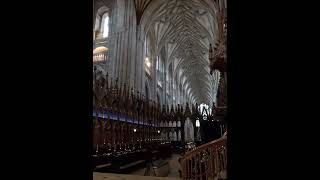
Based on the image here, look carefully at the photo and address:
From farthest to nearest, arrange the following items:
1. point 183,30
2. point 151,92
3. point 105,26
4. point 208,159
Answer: point 183,30, point 151,92, point 105,26, point 208,159

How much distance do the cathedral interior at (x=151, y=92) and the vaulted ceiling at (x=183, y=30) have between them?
0.11 meters

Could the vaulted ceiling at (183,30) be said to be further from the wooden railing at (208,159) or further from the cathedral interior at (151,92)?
the wooden railing at (208,159)

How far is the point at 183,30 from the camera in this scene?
90.6 feet

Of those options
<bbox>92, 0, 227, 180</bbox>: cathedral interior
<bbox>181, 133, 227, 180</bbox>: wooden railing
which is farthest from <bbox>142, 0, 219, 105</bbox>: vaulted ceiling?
<bbox>181, 133, 227, 180</bbox>: wooden railing

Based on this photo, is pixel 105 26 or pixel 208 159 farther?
pixel 105 26

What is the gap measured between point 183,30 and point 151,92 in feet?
33.7

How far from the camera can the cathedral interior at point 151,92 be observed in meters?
6.02

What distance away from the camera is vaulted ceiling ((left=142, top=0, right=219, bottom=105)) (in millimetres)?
21406

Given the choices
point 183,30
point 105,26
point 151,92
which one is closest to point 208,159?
point 105,26

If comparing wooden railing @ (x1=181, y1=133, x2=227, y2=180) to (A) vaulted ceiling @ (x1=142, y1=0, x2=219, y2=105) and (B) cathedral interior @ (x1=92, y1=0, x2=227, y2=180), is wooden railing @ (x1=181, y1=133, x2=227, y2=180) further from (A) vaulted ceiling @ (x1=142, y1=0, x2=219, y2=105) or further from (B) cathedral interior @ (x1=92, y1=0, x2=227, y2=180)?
(A) vaulted ceiling @ (x1=142, y1=0, x2=219, y2=105)

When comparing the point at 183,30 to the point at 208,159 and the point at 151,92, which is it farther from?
the point at 208,159

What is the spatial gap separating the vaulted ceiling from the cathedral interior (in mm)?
114
